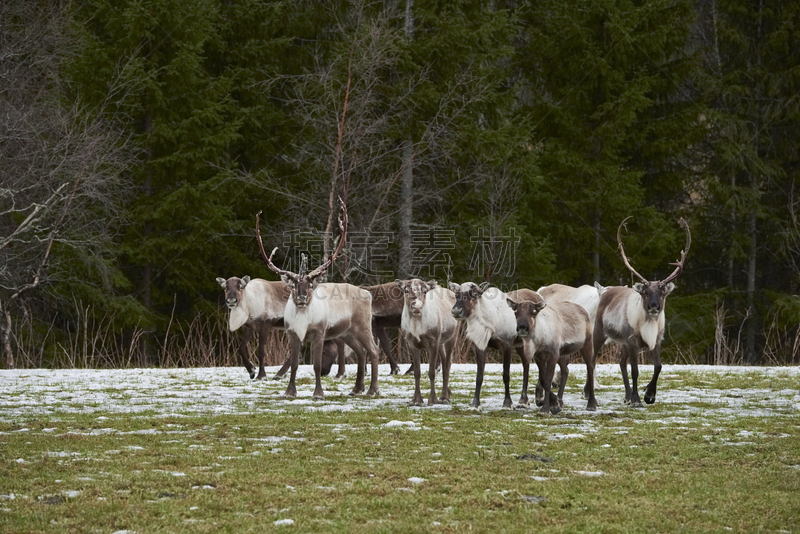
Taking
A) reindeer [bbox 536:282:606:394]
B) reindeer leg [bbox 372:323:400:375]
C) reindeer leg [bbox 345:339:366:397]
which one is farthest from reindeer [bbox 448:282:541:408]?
reindeer leg [bbox 372:323:400:375]

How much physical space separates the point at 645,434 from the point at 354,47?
17.3m

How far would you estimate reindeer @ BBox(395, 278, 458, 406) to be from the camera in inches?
491

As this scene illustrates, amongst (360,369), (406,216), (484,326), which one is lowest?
(360,369)

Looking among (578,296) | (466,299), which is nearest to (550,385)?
(466,299)

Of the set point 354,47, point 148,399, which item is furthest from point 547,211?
point 148,399

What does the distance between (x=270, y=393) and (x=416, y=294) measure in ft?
9.41

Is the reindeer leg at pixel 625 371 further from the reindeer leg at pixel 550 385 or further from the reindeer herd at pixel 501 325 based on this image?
the reindeer leg at pixel 550 385

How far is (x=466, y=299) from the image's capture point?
12.1 meters

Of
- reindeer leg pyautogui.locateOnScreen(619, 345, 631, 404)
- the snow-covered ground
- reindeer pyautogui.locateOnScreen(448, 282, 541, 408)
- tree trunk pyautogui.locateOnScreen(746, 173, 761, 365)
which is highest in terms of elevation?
tree trunk pyautogui.locateOnScreen(746, 173, 761, 365)

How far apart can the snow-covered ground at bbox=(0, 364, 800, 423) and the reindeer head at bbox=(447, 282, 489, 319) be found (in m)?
1.18

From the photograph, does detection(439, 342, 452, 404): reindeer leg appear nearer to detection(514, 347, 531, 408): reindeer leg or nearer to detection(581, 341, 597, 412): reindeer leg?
detection(514, 347, 531, 408): reindeer leg

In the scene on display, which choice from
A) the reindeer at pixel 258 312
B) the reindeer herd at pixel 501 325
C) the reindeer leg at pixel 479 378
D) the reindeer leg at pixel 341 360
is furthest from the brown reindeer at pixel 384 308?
Result: the reindeer leg at pixel 479 378

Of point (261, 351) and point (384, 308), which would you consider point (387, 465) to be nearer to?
point (384, 308)

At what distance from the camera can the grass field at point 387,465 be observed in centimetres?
617
